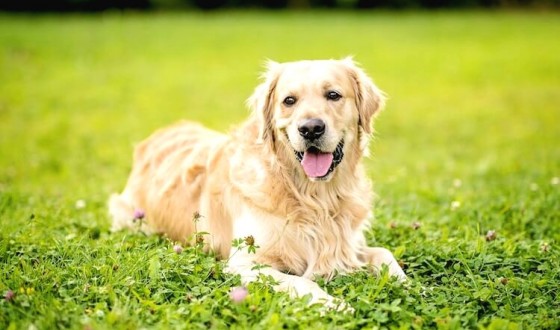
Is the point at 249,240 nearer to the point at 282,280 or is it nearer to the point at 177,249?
the point at 282,280

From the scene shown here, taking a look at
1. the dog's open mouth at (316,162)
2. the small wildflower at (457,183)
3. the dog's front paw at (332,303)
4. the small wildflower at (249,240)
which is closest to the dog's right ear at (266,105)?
the dog's open mouth at (316,162)

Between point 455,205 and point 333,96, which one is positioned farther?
point 455,205

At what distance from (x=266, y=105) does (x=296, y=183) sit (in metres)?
0.61

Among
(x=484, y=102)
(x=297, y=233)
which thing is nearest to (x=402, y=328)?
(x=297, y=233)

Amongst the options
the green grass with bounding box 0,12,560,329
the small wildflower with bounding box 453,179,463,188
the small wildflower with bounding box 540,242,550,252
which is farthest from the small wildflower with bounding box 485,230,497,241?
the small wildflower with bounding box 453,179,463,188

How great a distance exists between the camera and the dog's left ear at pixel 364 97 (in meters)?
4.43

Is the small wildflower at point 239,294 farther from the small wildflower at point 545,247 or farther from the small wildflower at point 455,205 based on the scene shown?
the small wildflower at point 455,205

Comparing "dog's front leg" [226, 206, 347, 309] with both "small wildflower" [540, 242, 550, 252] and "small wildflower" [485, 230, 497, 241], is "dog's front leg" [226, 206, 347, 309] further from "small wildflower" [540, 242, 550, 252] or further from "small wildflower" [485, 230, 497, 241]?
"small wildflower" [540, 242, 550, 252]

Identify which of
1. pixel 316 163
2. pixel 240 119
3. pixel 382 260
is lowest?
pixel 240 119

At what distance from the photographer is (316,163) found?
4.11 meters

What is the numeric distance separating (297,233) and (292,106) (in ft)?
2.80

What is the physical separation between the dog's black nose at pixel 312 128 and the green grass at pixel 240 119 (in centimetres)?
93

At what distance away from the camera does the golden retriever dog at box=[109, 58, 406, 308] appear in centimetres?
409

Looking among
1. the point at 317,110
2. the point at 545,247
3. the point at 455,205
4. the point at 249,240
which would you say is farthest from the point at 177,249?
the point at 455,205
